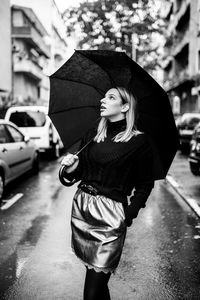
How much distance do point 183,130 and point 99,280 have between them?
682 inches

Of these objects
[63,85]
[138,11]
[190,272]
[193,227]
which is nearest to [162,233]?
[193,227]

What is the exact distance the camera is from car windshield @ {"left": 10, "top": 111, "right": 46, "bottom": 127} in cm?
1638

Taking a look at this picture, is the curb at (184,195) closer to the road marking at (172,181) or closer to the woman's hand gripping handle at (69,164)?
the road marking at (172,181)

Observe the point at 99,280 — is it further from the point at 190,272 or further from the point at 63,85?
the point at 190,272

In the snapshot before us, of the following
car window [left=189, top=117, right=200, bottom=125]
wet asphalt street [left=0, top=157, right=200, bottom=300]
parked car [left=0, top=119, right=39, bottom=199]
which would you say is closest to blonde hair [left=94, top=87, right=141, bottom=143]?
wet asphalt street [left=0, top=157, right=200, bottom=300]

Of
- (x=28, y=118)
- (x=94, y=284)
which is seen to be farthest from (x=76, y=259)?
(x=28, y=118)

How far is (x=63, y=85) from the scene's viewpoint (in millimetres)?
3441

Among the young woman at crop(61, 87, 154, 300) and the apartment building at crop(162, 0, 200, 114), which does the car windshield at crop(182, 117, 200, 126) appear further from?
the young woman at crop(61, 87, 154, 300)

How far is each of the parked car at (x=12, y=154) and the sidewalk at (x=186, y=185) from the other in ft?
11.8

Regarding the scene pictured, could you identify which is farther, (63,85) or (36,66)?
(36,66)

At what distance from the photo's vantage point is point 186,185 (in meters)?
10.6

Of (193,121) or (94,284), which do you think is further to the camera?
(193,121)

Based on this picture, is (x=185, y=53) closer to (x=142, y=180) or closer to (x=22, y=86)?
(x=22, y=86)

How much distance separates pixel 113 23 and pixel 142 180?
30.0 meters
